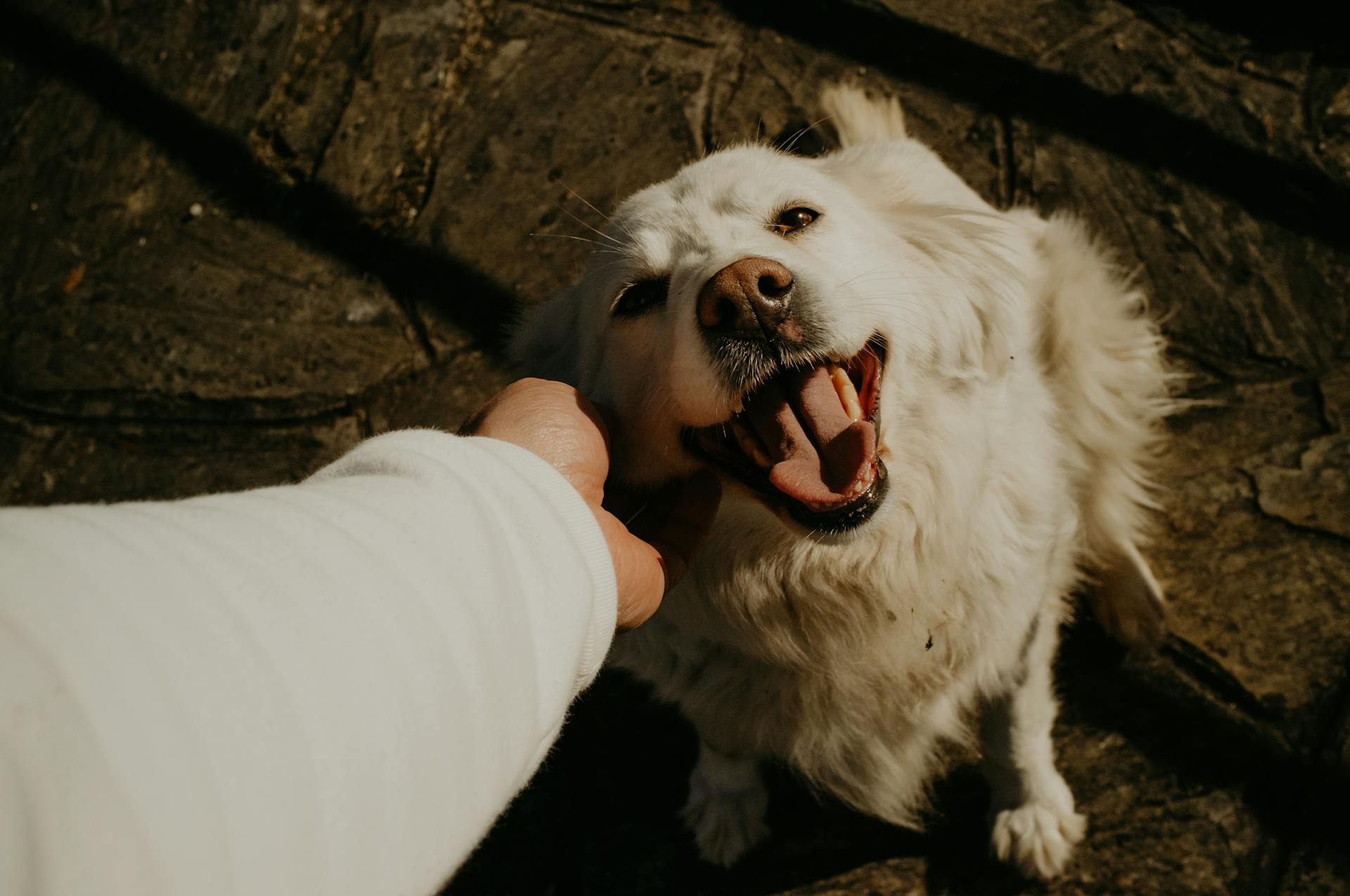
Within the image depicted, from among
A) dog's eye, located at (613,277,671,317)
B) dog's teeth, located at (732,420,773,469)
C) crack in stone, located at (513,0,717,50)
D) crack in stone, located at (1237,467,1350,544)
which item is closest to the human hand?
dog's teeth, located at (732,420,773,469)

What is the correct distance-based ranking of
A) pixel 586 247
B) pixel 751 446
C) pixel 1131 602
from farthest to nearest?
pixel 586 247 → pixel 1131 602 → pixel 751 446

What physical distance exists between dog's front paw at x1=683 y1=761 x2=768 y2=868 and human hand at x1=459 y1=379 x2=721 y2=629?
90 centimetres

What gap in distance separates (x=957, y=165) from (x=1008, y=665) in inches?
71.8

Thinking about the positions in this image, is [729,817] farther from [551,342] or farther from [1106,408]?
[1106,408]

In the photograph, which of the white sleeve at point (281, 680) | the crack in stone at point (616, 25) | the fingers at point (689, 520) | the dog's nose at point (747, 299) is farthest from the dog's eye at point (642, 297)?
the crack in stone at point (616, 25)

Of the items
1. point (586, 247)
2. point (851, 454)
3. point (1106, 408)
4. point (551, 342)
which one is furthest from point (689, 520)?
point (586, 247)

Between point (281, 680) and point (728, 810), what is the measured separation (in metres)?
1.69

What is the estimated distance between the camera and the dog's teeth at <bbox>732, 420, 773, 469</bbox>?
5.08 feet

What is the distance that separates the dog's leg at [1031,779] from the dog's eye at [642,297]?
1.14 m

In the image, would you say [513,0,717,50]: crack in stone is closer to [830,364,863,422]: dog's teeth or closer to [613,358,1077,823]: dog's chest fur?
[613,358,1077,823]: dog's chest fur

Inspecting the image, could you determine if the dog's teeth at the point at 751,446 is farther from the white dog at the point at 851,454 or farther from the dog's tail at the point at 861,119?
the dog's tail at the point at 861,119

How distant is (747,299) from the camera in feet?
4.78

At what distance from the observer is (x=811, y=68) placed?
3273mm

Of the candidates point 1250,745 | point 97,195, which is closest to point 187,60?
point 97,195
